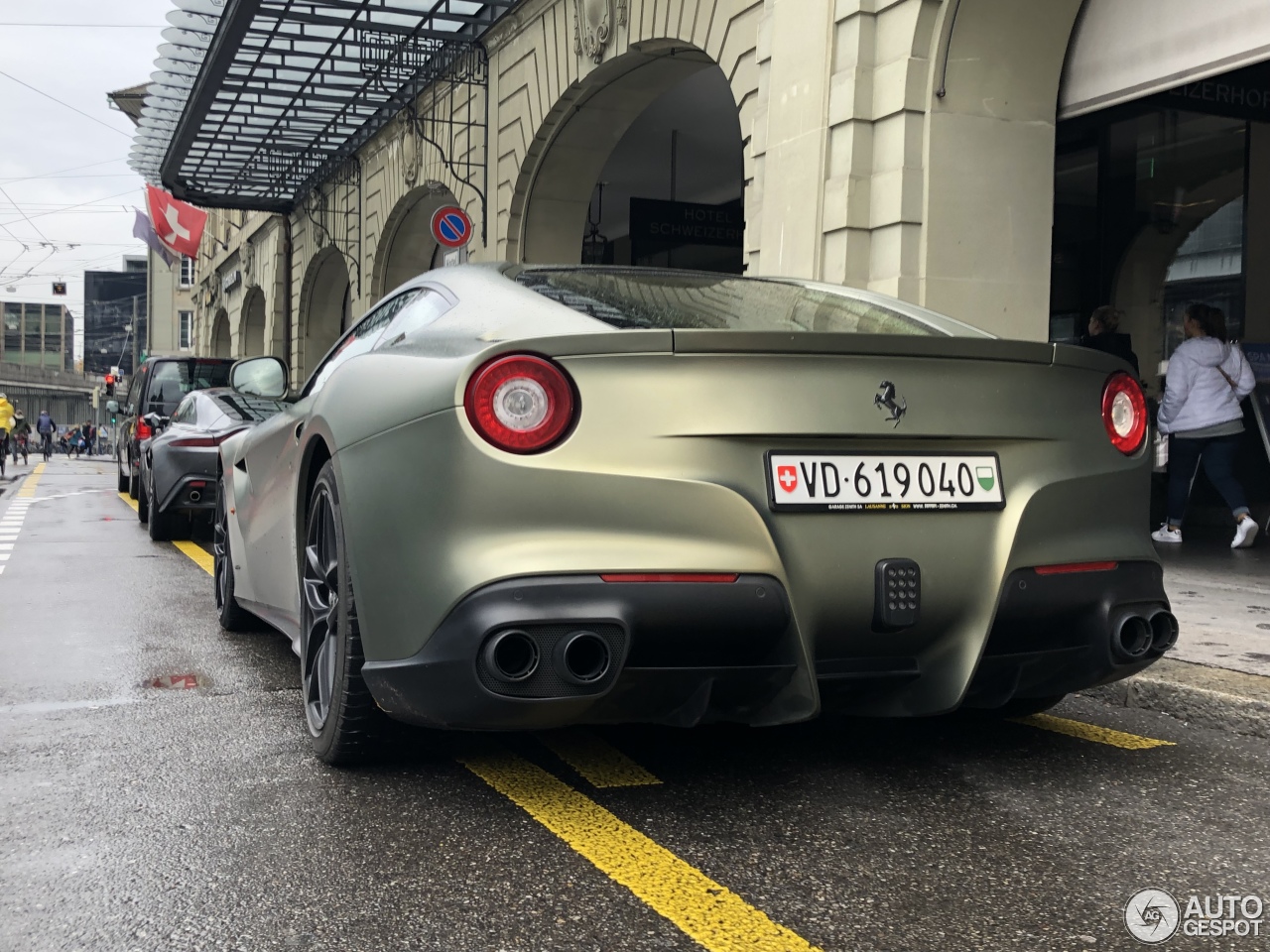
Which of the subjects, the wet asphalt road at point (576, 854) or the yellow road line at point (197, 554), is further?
the yellow road line at point (197, 554)

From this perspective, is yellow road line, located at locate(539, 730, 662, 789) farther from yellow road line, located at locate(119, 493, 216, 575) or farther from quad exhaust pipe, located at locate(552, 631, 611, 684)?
yellow road line, located at locate(119, 493, 216, 575)

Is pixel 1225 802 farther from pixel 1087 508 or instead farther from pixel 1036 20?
pixel 1036 20

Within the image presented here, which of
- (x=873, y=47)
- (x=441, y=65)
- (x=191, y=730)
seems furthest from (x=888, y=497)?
(x=441, y=65)

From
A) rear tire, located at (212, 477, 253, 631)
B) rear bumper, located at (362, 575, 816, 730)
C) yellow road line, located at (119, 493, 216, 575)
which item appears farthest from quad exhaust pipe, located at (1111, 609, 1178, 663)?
yellow road line, located at (119, 493, 216, 575)

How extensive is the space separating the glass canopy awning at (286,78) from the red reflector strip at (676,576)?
1429cm

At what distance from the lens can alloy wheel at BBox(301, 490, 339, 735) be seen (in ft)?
11.0

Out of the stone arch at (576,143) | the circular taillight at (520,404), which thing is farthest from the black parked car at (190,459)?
the circular taillight at (520,404)

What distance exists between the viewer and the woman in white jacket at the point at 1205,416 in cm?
913

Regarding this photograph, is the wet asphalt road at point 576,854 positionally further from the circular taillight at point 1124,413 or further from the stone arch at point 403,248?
the stone arch at point 403,248

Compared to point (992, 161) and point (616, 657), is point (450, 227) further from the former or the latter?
point (616, 657)

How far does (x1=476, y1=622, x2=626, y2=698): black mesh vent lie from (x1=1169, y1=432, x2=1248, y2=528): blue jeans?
7588 millimetres

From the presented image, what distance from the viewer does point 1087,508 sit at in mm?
3078

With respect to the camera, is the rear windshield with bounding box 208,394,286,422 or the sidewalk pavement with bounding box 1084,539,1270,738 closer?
the sidewalk pavement with bounding box 1084,539,1270,738

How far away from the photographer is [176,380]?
51.0 feet
